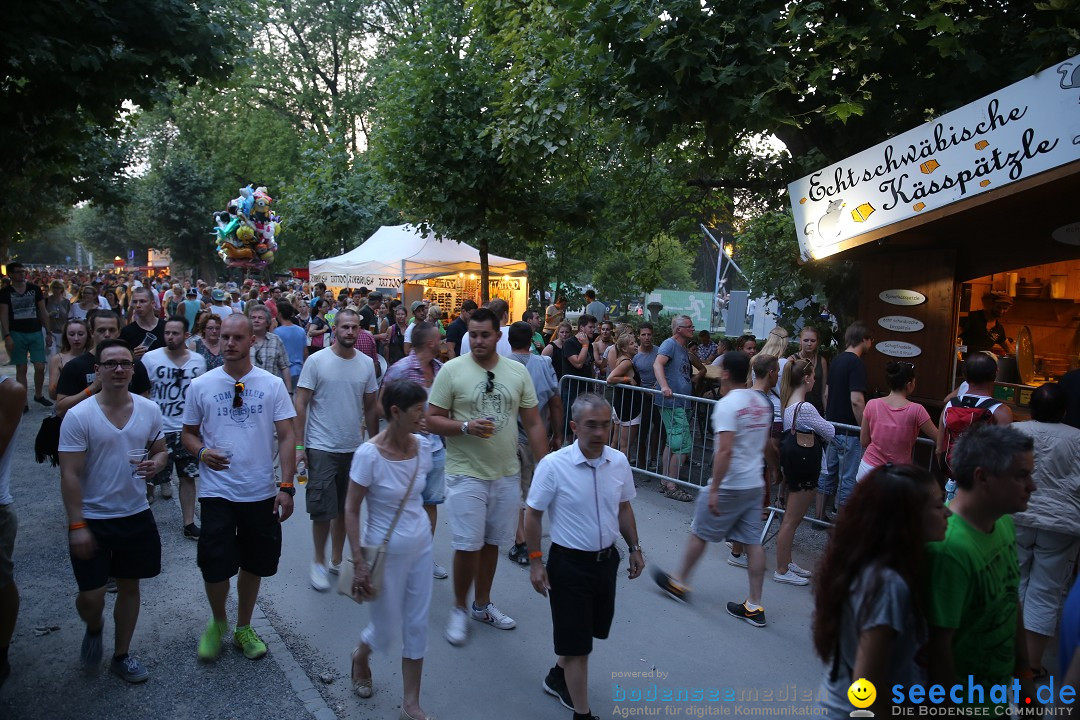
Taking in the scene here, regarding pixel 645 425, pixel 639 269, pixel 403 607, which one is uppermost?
pixel 639 269

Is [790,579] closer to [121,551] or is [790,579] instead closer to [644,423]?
[644,423]

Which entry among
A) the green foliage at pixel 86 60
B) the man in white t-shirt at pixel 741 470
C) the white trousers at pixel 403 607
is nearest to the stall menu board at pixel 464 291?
the green foliage at pixel 86 60

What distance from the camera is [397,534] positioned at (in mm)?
3816

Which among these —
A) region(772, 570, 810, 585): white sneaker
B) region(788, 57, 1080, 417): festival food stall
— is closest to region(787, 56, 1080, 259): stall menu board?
region(788, 57, 1080, 417): festival food stall

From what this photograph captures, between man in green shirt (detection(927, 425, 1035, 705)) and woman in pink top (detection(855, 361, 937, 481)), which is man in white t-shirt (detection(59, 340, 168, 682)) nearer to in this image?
man in green shirt (detection(927, 425, 1035, 705))

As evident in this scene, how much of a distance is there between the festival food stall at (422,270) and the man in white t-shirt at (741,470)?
1323 centimetres

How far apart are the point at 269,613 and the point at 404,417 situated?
2273 mm

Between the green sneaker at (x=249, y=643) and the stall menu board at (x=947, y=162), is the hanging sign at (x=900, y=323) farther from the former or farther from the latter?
the green sneaker at (x=249, y=643)

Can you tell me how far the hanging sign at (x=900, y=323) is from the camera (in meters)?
8.23

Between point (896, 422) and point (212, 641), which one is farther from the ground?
point (896, 422)

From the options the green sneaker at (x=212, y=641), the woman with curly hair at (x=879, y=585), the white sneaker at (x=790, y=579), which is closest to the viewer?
the woman with curly hair at (x=879, y=585)

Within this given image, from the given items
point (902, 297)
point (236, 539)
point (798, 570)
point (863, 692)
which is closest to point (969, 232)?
point (902, 297)

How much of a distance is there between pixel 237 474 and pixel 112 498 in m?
0.66

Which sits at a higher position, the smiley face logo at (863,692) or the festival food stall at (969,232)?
the festival food stall at (969,232)
